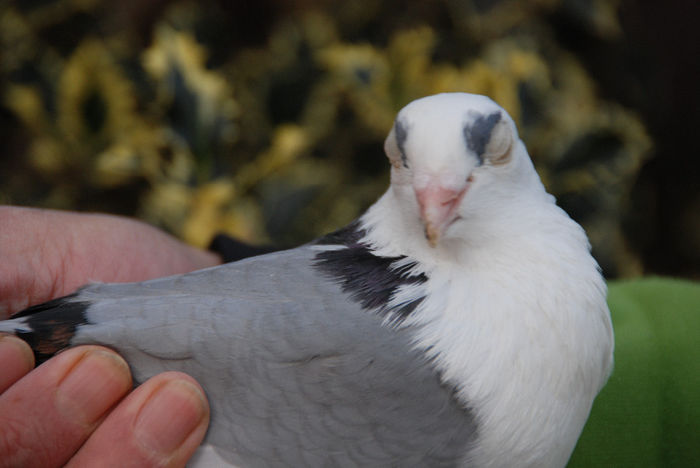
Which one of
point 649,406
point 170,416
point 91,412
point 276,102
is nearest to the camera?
point 170,416

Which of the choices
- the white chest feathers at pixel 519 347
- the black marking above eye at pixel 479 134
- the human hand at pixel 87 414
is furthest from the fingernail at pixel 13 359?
the black marking above eye at pixel 479 134

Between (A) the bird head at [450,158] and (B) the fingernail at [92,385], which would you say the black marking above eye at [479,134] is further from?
(B) the fingernail at [92,385]

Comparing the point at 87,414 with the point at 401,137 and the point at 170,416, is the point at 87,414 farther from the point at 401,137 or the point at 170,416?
the point at 401,137

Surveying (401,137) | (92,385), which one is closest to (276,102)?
(401,137)

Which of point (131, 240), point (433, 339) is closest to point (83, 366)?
point (433, 339)

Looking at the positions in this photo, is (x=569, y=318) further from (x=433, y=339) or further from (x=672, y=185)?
(x=672, y=185)
